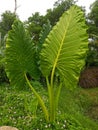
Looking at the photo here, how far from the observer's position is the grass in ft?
20.3

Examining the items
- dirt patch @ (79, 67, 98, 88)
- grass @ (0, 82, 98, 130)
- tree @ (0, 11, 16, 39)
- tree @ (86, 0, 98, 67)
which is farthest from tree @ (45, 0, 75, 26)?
grass @ (0, 82, 98, 130)

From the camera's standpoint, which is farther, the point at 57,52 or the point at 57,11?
the point at 57,11

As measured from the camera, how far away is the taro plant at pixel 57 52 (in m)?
5.60

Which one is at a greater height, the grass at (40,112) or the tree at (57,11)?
the tree at (57,11)

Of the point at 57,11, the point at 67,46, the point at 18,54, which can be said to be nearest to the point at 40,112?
the point at 18,54

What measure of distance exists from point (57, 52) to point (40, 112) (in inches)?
70.9

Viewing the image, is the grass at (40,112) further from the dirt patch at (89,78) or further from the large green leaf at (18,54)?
the dirt patch at (89,78)

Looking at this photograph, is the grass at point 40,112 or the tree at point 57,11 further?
the tree at point 57,11

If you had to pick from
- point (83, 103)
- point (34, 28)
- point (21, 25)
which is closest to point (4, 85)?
point (83, 103)

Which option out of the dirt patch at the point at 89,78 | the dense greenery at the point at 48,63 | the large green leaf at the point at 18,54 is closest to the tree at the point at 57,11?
the dirt patch at the point at 89,78

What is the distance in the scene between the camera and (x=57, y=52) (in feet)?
18.7

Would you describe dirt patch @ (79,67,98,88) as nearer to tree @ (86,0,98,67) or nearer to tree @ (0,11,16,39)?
tree @ (86,0,98,67)

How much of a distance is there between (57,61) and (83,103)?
494 cm

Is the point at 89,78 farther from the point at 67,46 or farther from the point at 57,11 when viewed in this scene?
the point at 67,46
